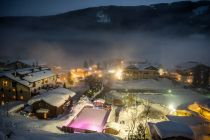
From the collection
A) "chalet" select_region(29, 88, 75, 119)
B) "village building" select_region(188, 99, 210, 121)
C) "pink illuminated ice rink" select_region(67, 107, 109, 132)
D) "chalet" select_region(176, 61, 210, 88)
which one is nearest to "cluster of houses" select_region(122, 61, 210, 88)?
"chalet" select_region(176, 61, 210, 88)

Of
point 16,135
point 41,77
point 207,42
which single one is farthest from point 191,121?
point 207,42

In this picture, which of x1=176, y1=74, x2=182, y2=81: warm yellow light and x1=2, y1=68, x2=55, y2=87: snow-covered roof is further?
x1=176, y1=74, x2=182, y2=81: warm yellow light

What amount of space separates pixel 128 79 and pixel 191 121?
40.1m

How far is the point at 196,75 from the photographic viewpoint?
216 feet

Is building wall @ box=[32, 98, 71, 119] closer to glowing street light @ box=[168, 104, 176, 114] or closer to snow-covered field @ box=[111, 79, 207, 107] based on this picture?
snow-covered field @ box=[111, 79, 207, 107]

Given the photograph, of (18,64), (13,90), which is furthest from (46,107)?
(18,64)

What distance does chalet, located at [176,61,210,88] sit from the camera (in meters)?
65.6

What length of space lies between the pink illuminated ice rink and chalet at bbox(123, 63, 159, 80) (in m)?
32.0

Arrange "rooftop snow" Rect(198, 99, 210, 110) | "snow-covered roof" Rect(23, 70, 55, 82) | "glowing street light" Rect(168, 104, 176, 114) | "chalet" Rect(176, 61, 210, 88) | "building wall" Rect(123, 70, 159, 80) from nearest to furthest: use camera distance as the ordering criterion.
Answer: "rooftop snow" Rect(198, 99, 210, 110) < "glowing street light" Rect(168, 104, 176, 114) < "snow-covered roof" Rect(23, 70, 55, 82) < "chalet" Rect(176, 61, 210, 88) < "building wall" Rect(123, 70, 159, 80)

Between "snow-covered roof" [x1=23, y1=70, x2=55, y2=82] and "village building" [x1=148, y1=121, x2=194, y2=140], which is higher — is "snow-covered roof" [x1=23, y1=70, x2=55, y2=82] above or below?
above

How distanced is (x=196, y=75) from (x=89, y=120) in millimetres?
43608

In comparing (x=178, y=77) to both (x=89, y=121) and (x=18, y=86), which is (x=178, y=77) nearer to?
(x=89, y=121)

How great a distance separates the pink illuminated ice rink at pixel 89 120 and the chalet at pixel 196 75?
3764cm

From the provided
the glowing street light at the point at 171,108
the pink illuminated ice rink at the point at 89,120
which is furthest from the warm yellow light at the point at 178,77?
the pink illuminated ice rink at the point at 89,120
